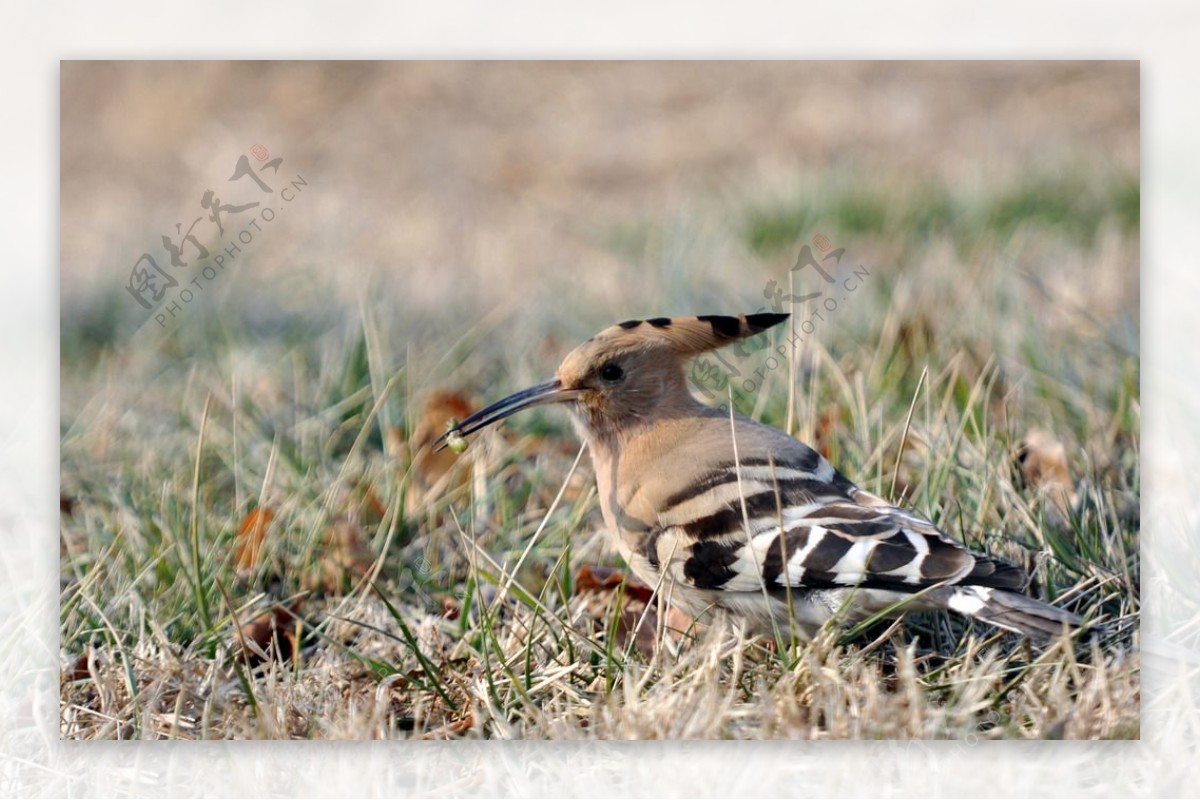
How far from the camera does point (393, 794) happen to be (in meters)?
2.34

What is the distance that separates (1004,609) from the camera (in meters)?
2.15

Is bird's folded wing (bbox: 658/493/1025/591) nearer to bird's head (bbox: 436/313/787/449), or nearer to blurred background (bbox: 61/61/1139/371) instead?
bird's head (bbox: 436/313/787/449)

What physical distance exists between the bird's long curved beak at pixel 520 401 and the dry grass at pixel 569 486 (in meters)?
0.16

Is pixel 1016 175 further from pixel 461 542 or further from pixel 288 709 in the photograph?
pixel 288 709

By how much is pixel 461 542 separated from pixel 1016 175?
4.07ft

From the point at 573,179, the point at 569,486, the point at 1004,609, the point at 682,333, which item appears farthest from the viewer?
the point at 573,179

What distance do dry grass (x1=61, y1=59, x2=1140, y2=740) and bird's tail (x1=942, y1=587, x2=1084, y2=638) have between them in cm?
11

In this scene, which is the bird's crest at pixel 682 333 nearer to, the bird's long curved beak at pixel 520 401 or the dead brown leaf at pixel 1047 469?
the bird's long curved beak at pixel 520 401

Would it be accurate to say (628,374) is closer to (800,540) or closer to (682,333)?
(682,333)

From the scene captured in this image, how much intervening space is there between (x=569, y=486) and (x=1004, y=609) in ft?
3.04

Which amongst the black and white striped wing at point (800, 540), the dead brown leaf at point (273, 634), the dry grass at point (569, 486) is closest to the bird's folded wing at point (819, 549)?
the black and white striped wing at point (800, 540)

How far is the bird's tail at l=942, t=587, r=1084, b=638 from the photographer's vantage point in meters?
2.16

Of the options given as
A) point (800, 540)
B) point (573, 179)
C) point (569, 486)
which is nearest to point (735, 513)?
point (800, 540)

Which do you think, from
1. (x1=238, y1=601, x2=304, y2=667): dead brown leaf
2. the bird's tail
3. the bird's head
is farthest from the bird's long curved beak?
the bird's tail
